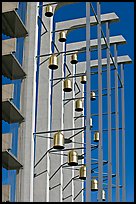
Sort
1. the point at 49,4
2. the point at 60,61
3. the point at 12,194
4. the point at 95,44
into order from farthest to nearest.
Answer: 1. the point at 95,44
2. the point at 60,61
3. the point at 49,4
4. the point at 12,194

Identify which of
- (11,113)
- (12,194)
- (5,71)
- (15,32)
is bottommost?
(12,194)

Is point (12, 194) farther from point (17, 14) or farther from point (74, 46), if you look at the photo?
point (74, 46)

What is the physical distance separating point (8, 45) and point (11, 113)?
4.36ft

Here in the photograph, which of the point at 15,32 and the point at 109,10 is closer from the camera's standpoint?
the point at 15,32

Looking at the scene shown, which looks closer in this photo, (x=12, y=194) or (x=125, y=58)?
(x=12, y=194)

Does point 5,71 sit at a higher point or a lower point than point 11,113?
higher

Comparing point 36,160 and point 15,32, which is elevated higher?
point 15,32

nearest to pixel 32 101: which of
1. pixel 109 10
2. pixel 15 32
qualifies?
pixel 15 32

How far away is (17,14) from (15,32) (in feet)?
2.06

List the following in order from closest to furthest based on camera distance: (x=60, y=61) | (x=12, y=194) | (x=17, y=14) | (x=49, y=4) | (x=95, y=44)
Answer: (x=12, y=194)
(x=17, y=14)
(x=49, y=4)
(x=60, y=61)
(x=95, y=44)

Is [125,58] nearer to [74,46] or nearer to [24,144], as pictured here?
[74,46]

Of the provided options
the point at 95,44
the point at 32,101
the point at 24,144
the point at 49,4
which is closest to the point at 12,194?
the point at 24,144

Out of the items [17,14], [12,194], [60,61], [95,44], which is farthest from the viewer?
[95,44]

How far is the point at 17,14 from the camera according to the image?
11945mm
